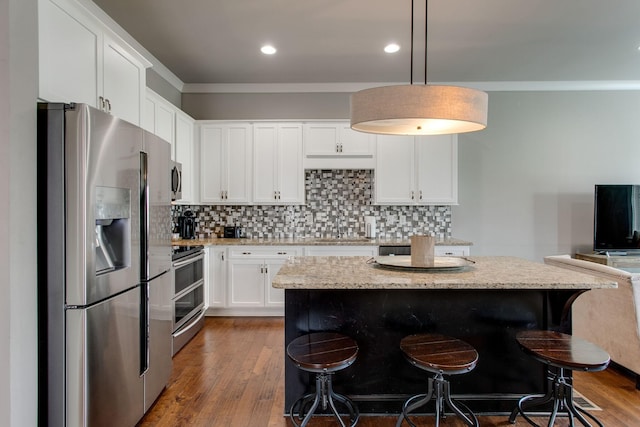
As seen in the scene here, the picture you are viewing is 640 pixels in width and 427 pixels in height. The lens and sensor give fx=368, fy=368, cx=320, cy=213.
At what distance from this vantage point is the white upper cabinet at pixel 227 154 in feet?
14.4

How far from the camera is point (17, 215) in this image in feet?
4.95

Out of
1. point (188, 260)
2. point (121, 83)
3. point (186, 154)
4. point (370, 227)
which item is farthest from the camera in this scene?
point (370, 227)

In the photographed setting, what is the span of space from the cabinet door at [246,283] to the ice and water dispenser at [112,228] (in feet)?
7.12

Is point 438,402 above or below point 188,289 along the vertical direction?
below

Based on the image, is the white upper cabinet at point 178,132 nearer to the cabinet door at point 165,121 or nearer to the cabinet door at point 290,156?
the cabinet door at point 165,121

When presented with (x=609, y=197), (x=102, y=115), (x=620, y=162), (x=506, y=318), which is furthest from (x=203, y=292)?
(x=620, y=162)

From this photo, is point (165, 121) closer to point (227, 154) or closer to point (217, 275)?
point (227, 154)

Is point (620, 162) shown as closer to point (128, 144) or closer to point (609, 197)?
point (609, 197)

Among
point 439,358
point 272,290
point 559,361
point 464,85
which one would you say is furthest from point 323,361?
point 464,85

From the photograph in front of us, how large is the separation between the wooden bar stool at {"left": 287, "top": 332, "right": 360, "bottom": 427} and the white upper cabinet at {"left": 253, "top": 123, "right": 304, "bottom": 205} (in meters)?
2.55

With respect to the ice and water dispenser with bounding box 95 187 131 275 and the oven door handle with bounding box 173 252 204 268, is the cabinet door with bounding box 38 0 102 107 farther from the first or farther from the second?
the oven door handle with bounding box 173 252 204 268

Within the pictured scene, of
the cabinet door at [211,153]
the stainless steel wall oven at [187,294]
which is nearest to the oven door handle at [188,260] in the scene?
the stainless steel wall oven at [187,294]

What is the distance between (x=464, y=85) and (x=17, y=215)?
15.0 ft

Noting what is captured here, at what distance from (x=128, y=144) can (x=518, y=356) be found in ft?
8.32
